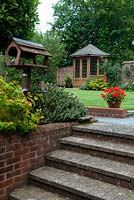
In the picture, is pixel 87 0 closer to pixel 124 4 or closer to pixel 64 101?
pixel 124 4

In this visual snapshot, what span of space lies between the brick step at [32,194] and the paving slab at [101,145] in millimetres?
802

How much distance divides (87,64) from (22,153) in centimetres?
1619

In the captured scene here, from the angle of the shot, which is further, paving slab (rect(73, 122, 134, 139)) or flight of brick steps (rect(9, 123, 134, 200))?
paving slab (rect(73, 122, 134, 139))

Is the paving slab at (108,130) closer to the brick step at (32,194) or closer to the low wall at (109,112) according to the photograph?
the brick step at (32,194)

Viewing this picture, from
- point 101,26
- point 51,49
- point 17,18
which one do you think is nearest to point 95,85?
point 51,49

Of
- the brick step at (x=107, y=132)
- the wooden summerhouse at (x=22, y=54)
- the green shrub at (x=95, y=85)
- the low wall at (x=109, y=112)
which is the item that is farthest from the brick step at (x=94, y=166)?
the green shrub at (x=95, y=85)

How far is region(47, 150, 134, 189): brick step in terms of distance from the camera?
2.98m

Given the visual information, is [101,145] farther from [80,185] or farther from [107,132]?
[80,185]

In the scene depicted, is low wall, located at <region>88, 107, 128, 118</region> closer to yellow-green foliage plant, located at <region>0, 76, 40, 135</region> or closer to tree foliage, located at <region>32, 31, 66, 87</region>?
yellow-green foliage plant, located at <region>0, 76, 40, 135</region>

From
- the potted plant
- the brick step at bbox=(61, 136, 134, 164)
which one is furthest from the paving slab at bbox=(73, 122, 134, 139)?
the potted plant

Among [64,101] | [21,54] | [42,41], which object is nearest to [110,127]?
[64,101]

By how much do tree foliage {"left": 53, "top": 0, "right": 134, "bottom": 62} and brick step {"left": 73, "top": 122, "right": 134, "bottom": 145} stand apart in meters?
21.9

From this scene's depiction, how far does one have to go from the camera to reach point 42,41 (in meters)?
18.5

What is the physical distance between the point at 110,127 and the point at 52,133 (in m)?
0.92
